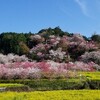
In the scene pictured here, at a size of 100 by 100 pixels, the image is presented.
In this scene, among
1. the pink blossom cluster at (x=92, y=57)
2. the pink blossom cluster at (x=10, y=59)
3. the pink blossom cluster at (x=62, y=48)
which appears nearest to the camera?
the pink blossom cluster at (x=10, y=59)

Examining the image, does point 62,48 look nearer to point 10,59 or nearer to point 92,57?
point 92,57

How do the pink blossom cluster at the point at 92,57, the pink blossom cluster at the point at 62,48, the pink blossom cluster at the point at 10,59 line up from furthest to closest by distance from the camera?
the pink blossom cluster at the point at 62,48 → the pink blossom cluster at the point at 92,57 → the pink blossom cluster at the point at 10,59

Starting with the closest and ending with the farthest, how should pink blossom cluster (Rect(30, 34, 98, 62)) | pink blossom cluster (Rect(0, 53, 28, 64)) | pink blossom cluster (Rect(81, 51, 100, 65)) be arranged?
pink blossom cluster (Rect(0, 53, 28, 64)) → pink blossom cluster (Rect(81, 51, 100, 65)) → pink blossom cluster (Rect(30, 34, 98, 62))

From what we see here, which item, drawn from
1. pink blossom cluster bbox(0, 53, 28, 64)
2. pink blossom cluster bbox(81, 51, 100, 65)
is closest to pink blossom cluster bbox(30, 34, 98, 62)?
pink blossom cluster bbox(81, 51, 100, 65)

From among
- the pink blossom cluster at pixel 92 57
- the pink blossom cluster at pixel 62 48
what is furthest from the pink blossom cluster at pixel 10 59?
the pink blossom cluster at pixel 92 57

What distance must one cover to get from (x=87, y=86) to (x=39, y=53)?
26.1 metres

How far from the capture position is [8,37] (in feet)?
189

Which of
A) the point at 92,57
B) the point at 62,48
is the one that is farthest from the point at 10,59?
the point at 92,57

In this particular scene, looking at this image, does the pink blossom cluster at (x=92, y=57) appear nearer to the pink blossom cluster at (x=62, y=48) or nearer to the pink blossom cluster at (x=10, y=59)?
the pink blossom cluster at (x=62, y=48)

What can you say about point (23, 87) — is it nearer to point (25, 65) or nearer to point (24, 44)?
point (25, 65)

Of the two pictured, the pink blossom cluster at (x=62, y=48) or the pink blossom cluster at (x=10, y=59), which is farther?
the pink blossom cluster at (x=62, y=48)

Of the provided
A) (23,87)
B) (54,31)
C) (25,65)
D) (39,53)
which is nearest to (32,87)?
(23,87)

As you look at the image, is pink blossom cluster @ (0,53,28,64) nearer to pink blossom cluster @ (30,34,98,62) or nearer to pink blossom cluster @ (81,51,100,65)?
pink blossom cluster @ (30,34,98,62)

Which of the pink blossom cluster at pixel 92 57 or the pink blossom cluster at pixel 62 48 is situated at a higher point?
the pink blossom cluster at pixel 62 48
